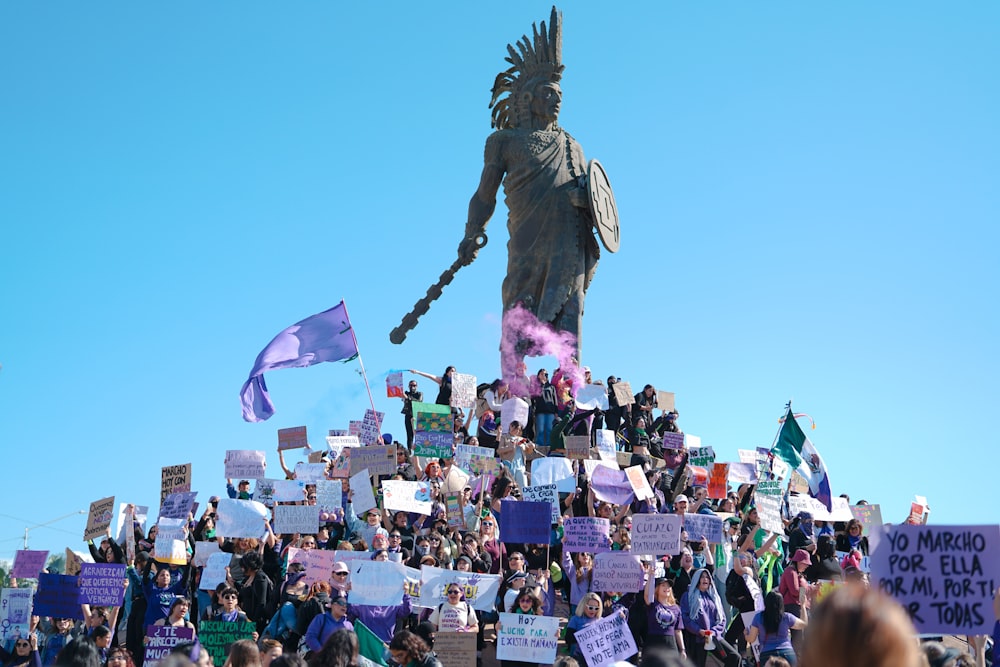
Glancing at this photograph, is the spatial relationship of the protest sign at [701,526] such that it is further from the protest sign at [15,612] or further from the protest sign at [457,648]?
the protest sign at [15,612]

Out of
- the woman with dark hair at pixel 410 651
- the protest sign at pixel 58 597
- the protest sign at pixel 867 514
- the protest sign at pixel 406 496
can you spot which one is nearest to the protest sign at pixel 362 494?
the protest sign at pixel 406 496

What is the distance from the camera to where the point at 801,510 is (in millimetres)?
15023

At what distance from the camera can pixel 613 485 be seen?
14055 millimetres

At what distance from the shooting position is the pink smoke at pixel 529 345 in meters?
21.0

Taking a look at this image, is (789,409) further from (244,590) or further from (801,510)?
(244,590)

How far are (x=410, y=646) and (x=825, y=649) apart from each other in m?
5.29

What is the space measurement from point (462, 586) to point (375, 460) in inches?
177

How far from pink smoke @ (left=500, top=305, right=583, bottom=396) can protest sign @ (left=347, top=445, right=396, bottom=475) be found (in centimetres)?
613

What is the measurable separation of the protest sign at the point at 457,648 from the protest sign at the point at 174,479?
17.7ft

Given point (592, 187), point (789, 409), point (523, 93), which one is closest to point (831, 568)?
point (789, 409)

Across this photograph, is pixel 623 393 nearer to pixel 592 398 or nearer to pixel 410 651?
pixel 592 398

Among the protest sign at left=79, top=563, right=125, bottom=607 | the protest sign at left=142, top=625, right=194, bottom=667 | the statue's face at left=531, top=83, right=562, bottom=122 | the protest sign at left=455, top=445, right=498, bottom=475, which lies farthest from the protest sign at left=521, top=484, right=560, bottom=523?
the statue's face at left=531, top=83, right=562, bottom=122

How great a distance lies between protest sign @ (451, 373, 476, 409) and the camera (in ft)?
60.6

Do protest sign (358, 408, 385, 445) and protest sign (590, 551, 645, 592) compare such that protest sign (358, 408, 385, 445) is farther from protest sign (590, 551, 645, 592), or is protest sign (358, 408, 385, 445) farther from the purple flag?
protest sign (590, 551, 645, 592)
